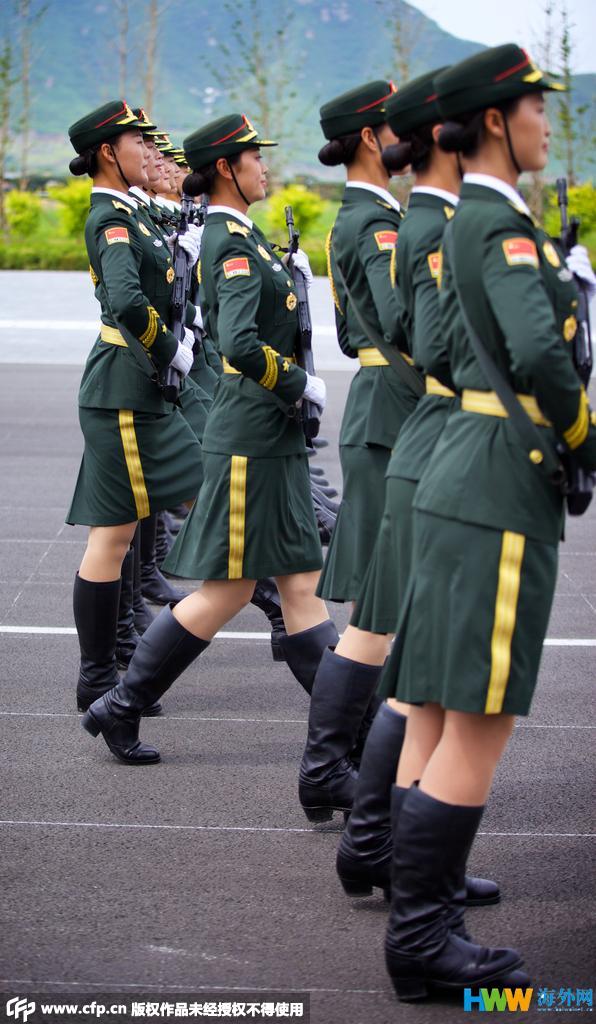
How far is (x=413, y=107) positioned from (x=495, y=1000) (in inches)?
77.9

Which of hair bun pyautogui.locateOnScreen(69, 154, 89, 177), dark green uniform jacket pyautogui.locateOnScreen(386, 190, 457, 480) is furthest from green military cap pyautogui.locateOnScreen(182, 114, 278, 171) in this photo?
dark green uniform jacket pyautogui.locateOnScreen(386, 190, 457, 480)

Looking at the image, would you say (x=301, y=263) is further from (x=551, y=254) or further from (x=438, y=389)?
(x=551, y=254)

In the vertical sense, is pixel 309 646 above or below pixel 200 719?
above

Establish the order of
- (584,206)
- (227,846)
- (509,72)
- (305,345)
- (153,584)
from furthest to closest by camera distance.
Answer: (584,206) → (153,584) → (305,345) → (227,846) → (509,72)

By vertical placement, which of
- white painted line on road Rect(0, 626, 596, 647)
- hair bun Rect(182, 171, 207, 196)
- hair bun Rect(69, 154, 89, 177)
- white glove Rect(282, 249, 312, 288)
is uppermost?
hair bun Rect(69, 154, 89, 177)

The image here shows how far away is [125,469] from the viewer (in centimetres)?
508

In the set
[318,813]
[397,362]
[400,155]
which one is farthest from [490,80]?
[318,813]

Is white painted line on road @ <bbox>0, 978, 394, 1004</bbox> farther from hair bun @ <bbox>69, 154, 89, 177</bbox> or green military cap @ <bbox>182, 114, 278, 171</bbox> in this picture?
hair bun @ <bbox>69, 154, 89, 177</bbox>

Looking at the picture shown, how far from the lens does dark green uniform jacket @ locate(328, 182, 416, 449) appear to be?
157 inches

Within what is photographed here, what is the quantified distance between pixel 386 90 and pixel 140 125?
116cm

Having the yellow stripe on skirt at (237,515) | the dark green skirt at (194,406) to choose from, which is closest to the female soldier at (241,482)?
the yellow stripe on skirt at (237,515)

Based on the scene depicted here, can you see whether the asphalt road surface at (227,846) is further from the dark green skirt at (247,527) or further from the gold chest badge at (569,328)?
the gold chest badge at (569,328)

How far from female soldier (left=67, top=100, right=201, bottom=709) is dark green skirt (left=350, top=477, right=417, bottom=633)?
1356 mm

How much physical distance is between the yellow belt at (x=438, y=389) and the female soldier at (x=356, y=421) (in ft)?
1.35
